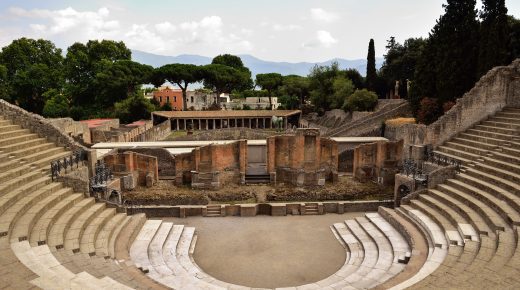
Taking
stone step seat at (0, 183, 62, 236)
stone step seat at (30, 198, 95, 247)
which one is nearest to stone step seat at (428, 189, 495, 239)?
stone step seat at (30, 198, 95, 247)

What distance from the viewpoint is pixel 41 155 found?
14391mm

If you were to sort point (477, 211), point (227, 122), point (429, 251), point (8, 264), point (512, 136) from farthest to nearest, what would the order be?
point (227, 122)
point (512, 136)
point (477, 211)
point (429, 251)
point (8, 264)

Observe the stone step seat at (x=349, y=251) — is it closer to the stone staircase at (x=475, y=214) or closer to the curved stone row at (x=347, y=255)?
the curved stone row at (x=347, y=255)

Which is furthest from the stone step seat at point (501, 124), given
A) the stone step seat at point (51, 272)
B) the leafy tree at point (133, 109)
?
the leafy tree at point (133, 109)

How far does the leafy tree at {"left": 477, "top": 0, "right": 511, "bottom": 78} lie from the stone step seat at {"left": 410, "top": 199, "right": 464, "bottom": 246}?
13035 mm

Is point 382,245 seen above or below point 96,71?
below

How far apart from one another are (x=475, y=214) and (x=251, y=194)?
1085 centimetres

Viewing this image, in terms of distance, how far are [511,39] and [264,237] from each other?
2164cm

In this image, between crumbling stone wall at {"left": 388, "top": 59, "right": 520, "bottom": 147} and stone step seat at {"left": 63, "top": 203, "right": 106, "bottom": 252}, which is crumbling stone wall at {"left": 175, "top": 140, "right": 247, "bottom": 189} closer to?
stone step seat at {"left": 63, "top": 203, "right": 106, "bottom": 252}

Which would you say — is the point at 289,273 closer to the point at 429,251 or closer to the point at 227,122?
the point at 429,251

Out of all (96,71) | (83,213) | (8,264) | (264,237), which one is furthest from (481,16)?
(96,71)

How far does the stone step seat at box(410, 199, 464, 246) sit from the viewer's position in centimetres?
1055

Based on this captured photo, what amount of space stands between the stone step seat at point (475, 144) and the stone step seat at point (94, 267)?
48.2 ft

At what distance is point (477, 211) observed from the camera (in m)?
11.6
